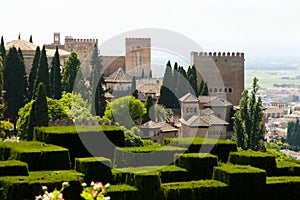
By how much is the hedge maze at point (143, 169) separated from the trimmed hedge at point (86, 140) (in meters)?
0.03

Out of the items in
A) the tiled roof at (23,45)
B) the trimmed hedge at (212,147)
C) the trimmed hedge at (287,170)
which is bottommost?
the trimmed hedge at (287,170)

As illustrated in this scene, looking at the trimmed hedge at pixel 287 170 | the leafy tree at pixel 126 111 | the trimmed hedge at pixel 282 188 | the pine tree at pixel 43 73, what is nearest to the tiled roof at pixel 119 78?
the leafy tree at pixel 126 111

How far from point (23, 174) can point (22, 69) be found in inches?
1457

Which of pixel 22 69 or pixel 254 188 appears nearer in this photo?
pixel 254 188

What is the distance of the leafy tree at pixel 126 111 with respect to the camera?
185 ft

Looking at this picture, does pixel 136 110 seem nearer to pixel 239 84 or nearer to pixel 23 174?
pixel 239 84

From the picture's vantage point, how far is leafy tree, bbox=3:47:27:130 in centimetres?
5875

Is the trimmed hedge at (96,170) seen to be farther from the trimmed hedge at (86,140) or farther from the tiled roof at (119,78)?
the tiled roof at (119,78)

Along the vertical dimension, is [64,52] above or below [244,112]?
above

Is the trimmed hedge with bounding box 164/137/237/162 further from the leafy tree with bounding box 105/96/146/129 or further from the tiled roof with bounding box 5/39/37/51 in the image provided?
the tiled roof with bounding box 5/39/37/51

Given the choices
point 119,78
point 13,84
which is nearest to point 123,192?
point 13,84

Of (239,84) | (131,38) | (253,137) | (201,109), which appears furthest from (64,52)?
(253,137)

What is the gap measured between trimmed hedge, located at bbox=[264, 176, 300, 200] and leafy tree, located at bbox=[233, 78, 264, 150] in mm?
33013

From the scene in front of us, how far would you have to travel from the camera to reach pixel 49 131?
27750mm
